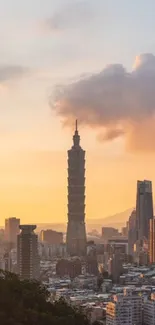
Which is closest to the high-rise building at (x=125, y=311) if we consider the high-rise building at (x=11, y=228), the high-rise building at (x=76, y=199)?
the high-rise building at (x=76, y=199)

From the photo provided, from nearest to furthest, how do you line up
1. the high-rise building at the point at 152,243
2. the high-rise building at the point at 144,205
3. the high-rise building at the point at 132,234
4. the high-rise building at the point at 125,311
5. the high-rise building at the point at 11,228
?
1. the high-rise building at the point at 125,311
2. the high-rise building at the point at 152,243
3. the high-rise building at the point at 132,234
4. the high-rise building at the point at 144,205
5. the high-rise building at the point at 11,228

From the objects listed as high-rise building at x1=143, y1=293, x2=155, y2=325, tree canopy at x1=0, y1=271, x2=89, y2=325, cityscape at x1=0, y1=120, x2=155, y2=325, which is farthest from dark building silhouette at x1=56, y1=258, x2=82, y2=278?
tree canopy at x1=0, y1=271, x2=89, y2=325

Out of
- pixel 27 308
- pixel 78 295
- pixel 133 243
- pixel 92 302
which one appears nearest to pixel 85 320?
pixel 27 308

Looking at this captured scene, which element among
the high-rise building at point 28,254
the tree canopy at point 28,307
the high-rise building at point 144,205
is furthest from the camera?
the high-rise building at point 144,205

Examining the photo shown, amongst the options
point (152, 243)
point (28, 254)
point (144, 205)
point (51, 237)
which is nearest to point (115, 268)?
point (28, 254)

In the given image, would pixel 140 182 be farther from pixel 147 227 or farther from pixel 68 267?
pixel 68 267

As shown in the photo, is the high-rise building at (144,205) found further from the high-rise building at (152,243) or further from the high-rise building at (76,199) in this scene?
the high-rise building at (76,199)

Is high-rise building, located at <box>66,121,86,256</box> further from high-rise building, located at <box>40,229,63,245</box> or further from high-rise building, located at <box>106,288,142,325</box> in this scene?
high-rise building, located at <box>106,288,142,325</box>
